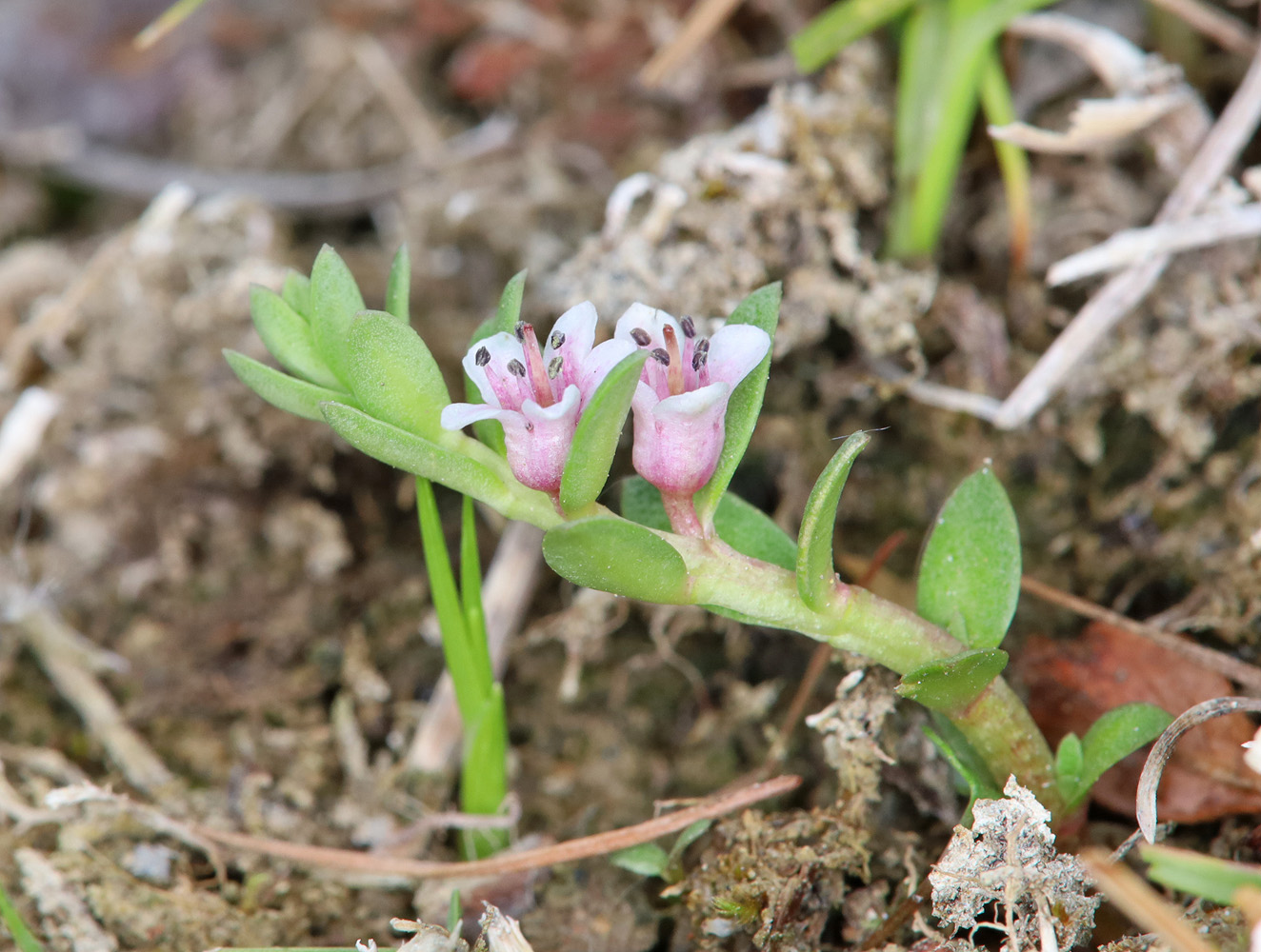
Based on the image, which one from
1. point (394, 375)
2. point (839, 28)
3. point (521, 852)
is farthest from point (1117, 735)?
point (839, 28)

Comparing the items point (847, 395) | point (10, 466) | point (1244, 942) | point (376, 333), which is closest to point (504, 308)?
point (376, 333)

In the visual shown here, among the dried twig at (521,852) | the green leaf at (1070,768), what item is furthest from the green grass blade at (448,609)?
the green leaf at (1070,768)

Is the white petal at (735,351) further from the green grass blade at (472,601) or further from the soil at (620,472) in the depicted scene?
the soil at (620,472)

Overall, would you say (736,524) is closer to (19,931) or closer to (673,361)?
(673,361)

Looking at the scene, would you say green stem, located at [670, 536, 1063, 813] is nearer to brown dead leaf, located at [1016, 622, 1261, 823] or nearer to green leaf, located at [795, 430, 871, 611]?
green leaf, located at [795, 430, 871, 611]

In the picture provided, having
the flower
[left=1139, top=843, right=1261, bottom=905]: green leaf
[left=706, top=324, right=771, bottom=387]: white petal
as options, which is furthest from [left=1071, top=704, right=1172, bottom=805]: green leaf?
the flower
